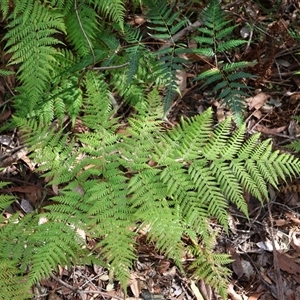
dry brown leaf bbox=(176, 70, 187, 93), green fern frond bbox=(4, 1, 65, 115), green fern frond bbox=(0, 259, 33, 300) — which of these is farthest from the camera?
dry brown leaf bbox=(176, 70, 187, 93)

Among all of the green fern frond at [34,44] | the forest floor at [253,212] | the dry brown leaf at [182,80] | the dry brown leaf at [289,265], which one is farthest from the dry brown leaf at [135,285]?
the dry brown leaf at [182,80]

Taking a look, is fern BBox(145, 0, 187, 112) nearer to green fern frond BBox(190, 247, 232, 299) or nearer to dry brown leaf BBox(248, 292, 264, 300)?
green fern frond BBox(190, 247, 232, 299)

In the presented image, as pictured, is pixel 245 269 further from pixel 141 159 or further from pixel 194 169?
pixel 141 159

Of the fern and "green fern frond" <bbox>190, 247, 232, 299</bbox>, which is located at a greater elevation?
the fern

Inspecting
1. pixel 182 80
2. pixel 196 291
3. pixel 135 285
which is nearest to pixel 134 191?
pixel 135 285

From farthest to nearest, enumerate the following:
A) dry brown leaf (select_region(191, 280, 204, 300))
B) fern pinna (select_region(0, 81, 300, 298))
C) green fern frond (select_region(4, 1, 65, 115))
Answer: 1. dry brown leaf (select_region(191, 280, 204, 300))
2. green fern frond (select_region(4, 1, 65, 115))
3. fern pinna (select_region(0, 81, 300, 298))

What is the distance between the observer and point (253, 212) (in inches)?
153

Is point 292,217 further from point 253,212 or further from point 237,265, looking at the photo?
point 237,265

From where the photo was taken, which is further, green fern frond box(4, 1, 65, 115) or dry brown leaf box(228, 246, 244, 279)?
dry brown leaf box(228, 246, 244, 279)

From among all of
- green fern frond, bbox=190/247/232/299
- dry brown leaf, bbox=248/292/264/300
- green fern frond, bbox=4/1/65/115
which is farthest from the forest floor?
green fern frond, bbox=4/1/65/115

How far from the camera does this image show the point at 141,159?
333 centimetres

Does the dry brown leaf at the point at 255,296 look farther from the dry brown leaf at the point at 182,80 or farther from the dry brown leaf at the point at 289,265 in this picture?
the dry brown leaf at the point at 182,80

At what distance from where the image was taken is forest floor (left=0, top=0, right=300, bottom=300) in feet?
11.7

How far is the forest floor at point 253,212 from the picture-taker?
357cm
